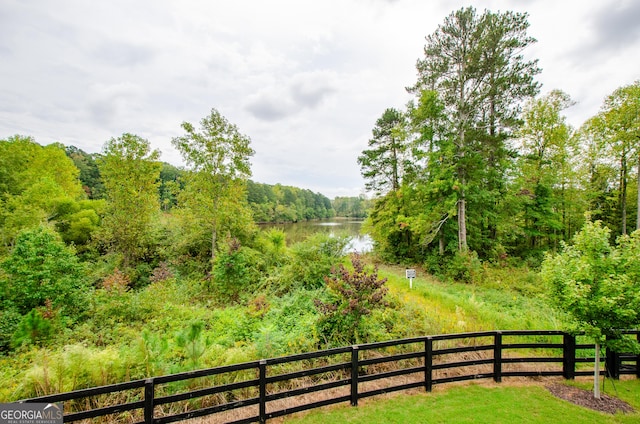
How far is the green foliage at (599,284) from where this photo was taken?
382 centimetres

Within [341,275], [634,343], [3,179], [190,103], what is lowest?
[634,343]

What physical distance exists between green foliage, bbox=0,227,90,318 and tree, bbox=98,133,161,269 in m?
5.21

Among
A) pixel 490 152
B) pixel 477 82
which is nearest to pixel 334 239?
pixel 490 152

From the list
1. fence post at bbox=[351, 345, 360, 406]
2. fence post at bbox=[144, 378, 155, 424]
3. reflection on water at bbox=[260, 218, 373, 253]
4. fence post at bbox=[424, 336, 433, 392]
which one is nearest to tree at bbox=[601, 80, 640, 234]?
reflection on water at bbox=[260, 218, 373, 253]

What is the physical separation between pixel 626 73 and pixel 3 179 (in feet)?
134

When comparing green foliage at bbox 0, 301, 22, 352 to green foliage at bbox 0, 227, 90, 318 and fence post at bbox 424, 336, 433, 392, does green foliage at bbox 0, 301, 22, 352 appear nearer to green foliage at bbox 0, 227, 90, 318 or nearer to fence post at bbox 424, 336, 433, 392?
green foliage at bbox 0, 227, 90, 318

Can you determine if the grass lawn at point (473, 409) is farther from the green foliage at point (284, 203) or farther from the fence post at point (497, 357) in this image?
the green foliage at point (284, 203)

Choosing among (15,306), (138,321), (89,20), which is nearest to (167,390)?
(138,321)

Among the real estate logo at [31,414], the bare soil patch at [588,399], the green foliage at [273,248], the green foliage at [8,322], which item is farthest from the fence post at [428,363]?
the green foliage at [8,322]

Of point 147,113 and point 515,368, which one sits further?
point 147,113

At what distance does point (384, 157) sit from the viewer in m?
19.1

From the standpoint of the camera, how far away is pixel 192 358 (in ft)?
15.1

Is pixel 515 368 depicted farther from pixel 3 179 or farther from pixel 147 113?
pixel 3 179

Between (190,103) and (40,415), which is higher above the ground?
(190,103)
